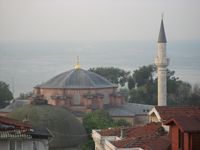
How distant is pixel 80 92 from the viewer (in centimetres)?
6644

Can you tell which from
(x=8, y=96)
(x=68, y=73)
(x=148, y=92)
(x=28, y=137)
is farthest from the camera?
(x=148, y=92)

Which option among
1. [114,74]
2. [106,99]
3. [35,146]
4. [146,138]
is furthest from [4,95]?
[35,146]

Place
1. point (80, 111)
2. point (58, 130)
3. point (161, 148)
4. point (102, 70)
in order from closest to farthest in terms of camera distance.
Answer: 1. point (161, 148)
2. point (58, 130)
3. point (80, 111)
4. point (102, 70)

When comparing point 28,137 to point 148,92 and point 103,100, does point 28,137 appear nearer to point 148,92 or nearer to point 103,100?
point 103,100

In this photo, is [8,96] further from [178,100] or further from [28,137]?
[28,137]

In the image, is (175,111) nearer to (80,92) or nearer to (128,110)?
(128,110)

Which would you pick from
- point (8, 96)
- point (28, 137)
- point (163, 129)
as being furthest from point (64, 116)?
point (8, 96)

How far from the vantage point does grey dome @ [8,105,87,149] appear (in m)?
32.1

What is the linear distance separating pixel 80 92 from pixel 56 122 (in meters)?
33.7

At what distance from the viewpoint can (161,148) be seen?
18.9 meters

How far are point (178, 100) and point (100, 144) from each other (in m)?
52.1

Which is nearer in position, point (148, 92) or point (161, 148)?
point (161, 148)

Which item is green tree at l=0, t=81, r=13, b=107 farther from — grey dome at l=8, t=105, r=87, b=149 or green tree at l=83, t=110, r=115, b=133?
grey dome at l=8, t=105, r=87, b=149

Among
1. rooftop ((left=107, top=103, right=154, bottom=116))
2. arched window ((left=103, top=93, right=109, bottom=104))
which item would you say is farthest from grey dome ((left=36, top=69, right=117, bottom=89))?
rooftop ((left=107, top=103, right=154, bottom=116))
